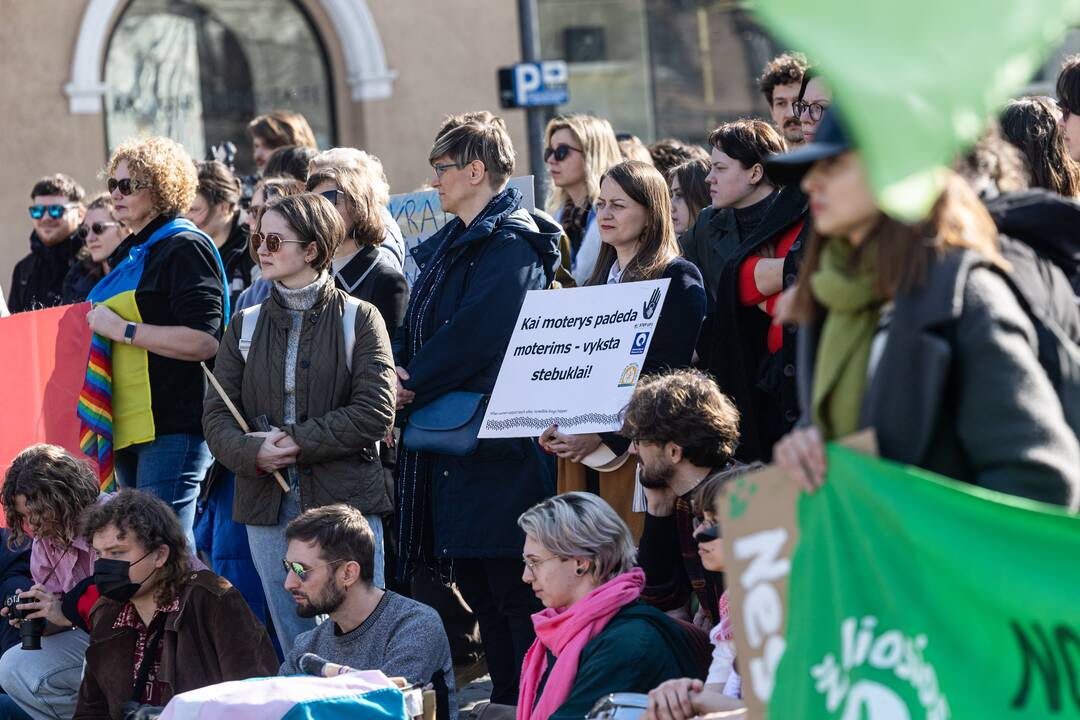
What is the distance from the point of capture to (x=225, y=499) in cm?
620

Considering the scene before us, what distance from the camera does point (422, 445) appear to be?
565 cm

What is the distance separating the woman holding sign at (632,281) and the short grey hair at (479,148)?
0.38 m

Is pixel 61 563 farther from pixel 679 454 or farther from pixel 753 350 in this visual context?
pixel 753 350

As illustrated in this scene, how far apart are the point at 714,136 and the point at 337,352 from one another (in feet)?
4.82

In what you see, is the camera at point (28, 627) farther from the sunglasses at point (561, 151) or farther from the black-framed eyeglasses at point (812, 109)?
the black-framed eyeglasses at point (812, 109)

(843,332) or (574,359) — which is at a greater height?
(843,332)

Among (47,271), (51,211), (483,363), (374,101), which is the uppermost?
(374,101)

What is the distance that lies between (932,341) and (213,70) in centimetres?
1234

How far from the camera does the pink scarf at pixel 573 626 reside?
4.56 meters

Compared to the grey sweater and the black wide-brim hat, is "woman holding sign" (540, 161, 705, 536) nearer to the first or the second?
the grey sweater

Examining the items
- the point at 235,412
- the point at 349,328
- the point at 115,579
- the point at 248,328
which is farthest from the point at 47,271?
the point at 115,579

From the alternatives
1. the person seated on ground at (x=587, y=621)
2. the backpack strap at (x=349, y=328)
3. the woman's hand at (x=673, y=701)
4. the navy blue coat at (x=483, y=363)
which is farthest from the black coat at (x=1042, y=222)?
the backpack strap at (x=349, y=328)

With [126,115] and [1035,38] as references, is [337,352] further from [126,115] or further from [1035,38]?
[126,115]

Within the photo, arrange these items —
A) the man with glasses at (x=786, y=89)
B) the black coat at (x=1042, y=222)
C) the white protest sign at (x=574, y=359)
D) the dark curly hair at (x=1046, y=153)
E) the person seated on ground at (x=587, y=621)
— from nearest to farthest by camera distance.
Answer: the black coat at (x=1042, y=222), the person seated on ground at (x=587, y=621), the dark curly hair at (x=1046, y=153), the white protest sign at (x=574, y=359), the man with glasses at (x=786, y=89)
